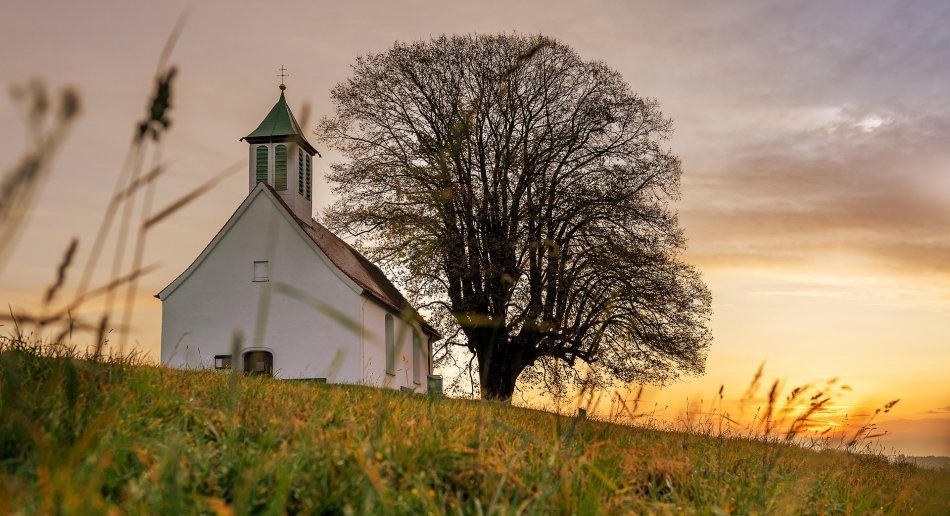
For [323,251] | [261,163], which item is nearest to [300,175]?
[261,163]

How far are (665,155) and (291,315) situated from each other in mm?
13163

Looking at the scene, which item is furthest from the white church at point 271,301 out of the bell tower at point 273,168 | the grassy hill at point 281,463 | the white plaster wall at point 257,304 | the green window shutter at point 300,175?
the grassy hill at point 281,463

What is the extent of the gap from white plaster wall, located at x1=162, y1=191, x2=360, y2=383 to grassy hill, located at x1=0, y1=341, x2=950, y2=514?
18830mm

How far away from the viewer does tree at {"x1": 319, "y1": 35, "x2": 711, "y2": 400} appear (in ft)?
83.0

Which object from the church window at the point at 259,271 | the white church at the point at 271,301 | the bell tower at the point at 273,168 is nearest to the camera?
the white church at the point at 271,301

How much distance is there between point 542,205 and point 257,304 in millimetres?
9325

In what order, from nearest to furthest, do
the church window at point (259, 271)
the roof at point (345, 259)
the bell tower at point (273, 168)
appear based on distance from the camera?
the church window at point (259, 271), the roof at point (345, 259), the bell tower at point (273, 168)


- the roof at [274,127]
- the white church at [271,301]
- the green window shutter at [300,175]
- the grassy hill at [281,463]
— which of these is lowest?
the grassy hill at [281,463]

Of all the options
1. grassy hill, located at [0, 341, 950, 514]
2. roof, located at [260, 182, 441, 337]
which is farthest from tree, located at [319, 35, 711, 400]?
grassy hill, located at [0, 341, 950, 514]

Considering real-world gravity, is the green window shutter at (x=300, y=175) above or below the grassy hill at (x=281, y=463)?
above

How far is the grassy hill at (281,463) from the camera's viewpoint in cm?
311

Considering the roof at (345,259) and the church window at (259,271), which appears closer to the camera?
the church window at (259,271)

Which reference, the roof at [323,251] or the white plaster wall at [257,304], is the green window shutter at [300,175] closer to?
the roof at [323,251]

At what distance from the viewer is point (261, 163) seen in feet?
96.1
